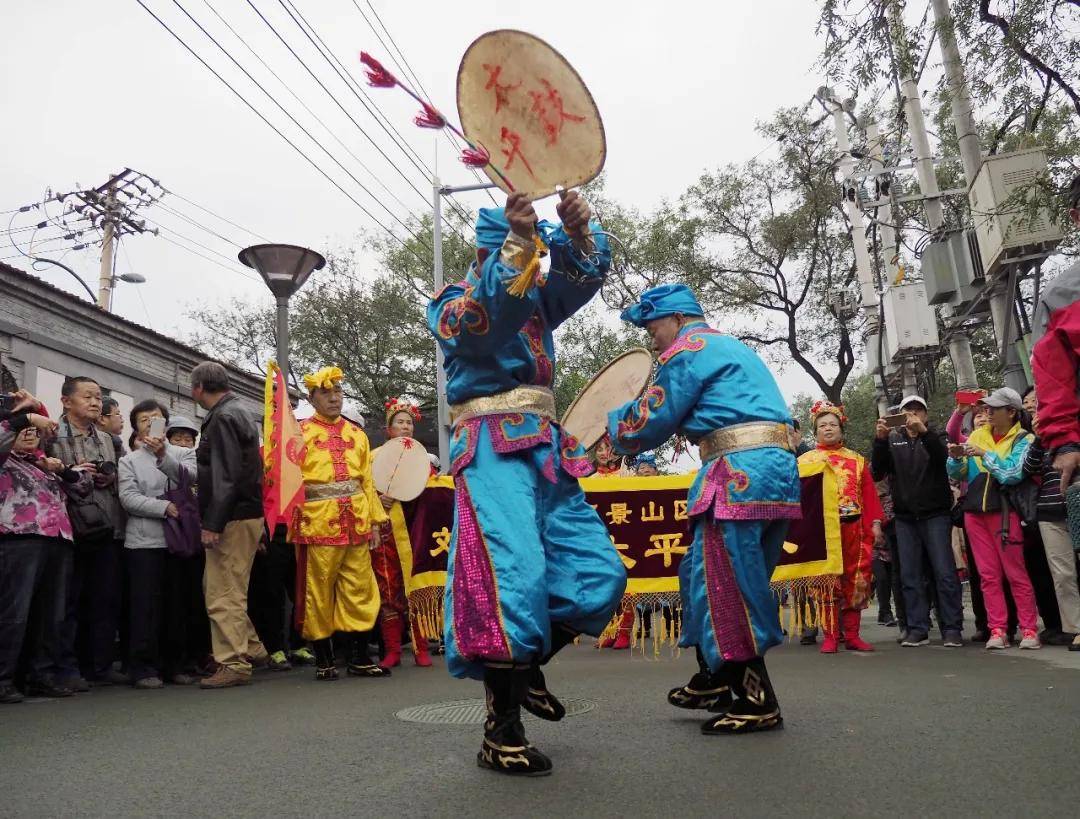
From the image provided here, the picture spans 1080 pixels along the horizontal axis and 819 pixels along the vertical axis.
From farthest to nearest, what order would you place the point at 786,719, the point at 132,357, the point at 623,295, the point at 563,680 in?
the point at 623,295 < the point at 132,357 < the point at 563,680 < the point at 786,719

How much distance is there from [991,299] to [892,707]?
31.5ft

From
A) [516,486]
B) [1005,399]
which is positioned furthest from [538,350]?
[1005,399]

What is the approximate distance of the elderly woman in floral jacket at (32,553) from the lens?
4977mm

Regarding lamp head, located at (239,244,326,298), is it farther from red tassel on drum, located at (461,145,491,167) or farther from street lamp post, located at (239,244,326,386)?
red tassel on drum, located at (461,145,491,167)

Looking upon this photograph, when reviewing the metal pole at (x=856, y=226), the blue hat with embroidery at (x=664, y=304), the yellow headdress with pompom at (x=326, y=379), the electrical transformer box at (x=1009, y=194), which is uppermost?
the metal pole at (x=856, y=226)

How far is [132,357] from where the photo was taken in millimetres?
17062

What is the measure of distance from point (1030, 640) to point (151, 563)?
5717 mm

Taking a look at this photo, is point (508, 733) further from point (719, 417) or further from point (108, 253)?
point (108, 253)

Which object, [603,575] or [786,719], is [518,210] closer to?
[603,575]

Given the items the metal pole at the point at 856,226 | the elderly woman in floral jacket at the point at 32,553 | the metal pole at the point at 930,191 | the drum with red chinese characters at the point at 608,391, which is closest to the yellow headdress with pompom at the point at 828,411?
the drum with red chinese characters at the point at 608,391

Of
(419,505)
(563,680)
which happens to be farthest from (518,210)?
(419,505)

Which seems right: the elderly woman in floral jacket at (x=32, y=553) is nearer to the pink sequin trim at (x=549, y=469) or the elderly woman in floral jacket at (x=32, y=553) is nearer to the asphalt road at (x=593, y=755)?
the asphalt road at (x=593, y=755)

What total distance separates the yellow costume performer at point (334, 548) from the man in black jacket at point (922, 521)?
3797 millimetres

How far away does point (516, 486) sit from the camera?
3.10m
